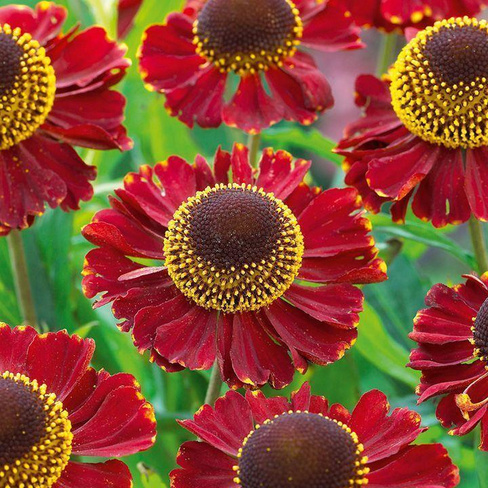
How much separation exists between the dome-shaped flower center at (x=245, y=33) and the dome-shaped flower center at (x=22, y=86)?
0.20 metres

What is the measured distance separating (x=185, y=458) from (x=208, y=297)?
0.61 feet

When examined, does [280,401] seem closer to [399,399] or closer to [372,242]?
[372,242]

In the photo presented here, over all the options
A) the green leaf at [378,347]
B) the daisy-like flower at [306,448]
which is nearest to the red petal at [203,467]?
the daisy-like flower at [306,448]

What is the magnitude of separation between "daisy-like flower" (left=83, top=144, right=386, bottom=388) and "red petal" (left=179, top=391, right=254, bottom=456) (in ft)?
0.13

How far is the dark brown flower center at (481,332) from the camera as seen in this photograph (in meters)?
0.94

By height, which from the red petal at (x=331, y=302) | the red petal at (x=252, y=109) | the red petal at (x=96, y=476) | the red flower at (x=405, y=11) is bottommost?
the red petal at (x=96, y=476)

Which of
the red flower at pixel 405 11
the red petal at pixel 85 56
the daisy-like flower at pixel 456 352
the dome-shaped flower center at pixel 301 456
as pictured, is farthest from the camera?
the red flower at pixel 405 11

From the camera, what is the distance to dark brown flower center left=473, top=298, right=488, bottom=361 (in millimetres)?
942

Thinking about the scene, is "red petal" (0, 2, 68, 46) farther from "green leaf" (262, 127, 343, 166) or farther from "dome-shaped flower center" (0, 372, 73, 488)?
"dome-shaped flower center" (0, 372, 73, 488)

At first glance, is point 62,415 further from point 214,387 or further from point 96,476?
point 214,387

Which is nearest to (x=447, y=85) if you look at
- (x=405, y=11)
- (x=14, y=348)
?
(x=405, y=11)

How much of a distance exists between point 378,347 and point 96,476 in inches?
18.1

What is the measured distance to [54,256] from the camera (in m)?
1.26

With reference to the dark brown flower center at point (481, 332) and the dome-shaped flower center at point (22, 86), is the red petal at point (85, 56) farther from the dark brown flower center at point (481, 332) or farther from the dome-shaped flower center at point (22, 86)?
the dark brown flower center at point (481, 332)
